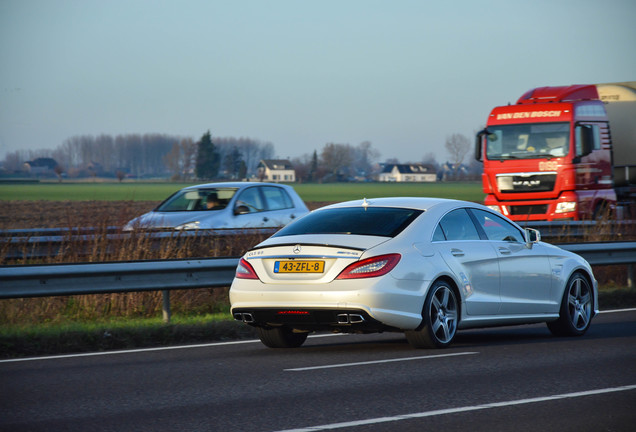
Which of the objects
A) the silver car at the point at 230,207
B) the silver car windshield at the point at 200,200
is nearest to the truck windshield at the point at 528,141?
the silver car at the point at 230,207

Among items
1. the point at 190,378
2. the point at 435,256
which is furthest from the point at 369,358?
the point at 190,378

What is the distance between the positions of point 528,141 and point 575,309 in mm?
11599

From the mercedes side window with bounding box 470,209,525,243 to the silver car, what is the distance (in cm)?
685

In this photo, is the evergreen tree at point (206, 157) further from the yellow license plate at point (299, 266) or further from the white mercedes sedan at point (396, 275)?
the yellow license plate at point (299, 266)

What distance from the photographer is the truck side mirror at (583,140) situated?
2086cm

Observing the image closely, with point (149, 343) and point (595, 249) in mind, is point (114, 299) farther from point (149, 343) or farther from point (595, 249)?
point (595, 249)

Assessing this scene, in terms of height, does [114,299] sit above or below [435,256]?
below

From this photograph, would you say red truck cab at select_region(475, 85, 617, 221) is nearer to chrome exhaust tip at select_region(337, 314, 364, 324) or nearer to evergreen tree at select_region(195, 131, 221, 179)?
chrome exhaust tip at select_region(337, 314, 364, 324)

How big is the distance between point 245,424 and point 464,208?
4711mm

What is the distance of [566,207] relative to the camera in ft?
69.6

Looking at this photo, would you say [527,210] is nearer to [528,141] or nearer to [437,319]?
[528,141]

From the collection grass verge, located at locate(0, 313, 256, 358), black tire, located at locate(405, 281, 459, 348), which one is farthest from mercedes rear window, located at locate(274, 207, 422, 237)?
grass verge, located at locate(0, 313, 256, 358)

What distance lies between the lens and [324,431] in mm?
5492

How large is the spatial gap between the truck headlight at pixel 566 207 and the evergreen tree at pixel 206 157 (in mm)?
118173
